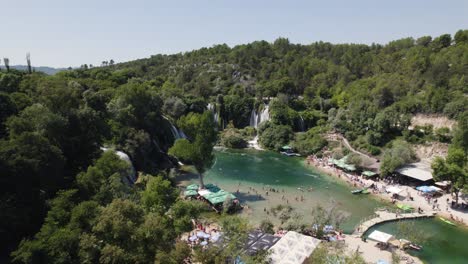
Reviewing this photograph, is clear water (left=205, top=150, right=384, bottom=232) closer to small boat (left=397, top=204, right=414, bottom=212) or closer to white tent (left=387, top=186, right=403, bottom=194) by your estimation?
small boat (left=397, top=204, right=414, bottom=212)

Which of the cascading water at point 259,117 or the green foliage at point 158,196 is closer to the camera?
Answer: the green foliage at point 158,196

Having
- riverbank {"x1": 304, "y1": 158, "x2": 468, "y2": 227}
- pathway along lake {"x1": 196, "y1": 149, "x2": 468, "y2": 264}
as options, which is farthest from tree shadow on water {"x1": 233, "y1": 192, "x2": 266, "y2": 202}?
riverbank {"x1": 304, "y1": 158, "x2": 468, "y2": 227}

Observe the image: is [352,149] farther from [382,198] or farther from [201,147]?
[201,147]

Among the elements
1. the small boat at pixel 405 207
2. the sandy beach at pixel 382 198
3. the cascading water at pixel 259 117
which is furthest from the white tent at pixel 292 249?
the cascading water at pixel 259 117

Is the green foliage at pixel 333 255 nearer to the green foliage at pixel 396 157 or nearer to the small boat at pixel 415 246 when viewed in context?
the small boat at pixel 415 246

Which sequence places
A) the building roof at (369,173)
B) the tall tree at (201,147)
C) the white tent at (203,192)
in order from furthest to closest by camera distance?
the building roof at (369,173)
the tall tree at (201,147)
the white tent at (203,192)

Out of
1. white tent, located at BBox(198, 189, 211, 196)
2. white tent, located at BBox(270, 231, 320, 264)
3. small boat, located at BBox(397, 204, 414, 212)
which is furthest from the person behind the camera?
white tent, located at BBox(198, 189, 211, 196)

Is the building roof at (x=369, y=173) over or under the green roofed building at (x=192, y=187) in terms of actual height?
under
